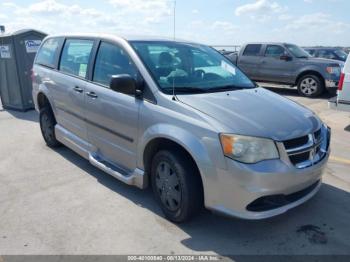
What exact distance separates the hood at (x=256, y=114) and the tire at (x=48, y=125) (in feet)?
9.97

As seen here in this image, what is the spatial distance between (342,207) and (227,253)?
1.53 metres

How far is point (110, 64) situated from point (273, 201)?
7.60ft

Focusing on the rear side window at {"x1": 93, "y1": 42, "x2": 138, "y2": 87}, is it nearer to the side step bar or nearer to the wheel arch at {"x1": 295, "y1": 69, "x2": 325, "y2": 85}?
the side step bar

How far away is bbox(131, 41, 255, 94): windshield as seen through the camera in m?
3.57

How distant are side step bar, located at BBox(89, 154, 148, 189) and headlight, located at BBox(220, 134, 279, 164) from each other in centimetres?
115

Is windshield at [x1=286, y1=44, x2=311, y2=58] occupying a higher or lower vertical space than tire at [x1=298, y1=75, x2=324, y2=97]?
higher

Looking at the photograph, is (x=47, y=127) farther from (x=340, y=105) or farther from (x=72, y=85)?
(x=340, y=105)

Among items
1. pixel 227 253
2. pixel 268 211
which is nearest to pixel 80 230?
pixel 227 253

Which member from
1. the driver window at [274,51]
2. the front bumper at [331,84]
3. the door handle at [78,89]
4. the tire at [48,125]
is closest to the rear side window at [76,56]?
the door handle at [78,89]

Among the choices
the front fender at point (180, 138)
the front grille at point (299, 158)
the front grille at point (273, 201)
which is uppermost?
the front fender at point (180, 138)

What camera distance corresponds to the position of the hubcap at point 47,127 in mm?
5679

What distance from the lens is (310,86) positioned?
10711 millimetres

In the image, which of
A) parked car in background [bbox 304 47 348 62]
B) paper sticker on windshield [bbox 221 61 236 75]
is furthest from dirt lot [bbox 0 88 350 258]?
parked car in background [bbox 304 47 348 62]

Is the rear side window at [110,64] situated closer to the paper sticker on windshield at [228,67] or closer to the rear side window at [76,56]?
the rear side window at [76,56]
